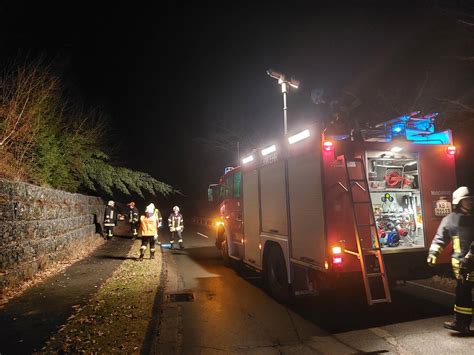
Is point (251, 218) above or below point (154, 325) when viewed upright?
above

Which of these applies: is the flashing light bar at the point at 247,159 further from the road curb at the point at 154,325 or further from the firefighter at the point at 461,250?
the firefighter at the point at 461,250

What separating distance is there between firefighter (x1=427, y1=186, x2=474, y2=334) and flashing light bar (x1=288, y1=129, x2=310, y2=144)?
87.4 inches

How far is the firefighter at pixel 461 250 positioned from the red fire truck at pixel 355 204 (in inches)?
32.3

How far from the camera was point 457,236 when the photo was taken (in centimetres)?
493

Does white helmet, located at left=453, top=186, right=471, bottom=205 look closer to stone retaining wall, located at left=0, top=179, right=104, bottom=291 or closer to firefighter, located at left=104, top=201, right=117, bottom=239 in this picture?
stone retaining wall, located at left=0, top=179, right=104, bottom=291

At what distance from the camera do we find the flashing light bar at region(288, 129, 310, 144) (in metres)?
5.70

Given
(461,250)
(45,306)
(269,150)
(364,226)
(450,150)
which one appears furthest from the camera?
(269,150)

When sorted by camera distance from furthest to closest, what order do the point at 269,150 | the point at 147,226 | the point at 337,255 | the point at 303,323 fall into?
the point at 147,226, the point at 269,150, the point at 303,323, the point at 337,255

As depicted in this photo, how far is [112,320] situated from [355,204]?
3.90 meters

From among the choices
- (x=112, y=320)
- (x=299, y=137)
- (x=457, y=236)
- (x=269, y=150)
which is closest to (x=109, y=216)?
(x=269, y=150)

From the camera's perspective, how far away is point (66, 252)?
10.3m

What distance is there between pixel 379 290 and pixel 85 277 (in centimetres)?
611

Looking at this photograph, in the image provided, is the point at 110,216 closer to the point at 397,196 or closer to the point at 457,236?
the point at 397,196

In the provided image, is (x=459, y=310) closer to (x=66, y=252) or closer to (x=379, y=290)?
(x=379, y=290)
